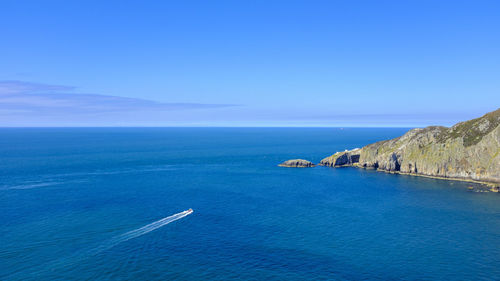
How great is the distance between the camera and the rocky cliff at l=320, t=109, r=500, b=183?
372ft

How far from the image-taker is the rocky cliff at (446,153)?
372 feet

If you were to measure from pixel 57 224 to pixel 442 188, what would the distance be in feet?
367

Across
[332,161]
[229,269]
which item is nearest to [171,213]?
[229,269]

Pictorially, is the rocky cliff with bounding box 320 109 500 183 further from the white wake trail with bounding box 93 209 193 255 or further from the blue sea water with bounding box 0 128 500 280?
the white wake trail with bounding box 93 209 193 255

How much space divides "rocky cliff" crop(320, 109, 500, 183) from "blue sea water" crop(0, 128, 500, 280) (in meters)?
9.63

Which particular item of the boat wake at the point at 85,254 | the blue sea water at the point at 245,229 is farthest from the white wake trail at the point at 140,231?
the blue sea water at the point at 245,229

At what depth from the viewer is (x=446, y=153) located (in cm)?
12569

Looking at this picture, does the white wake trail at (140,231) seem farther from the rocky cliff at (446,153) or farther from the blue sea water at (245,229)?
the rocky cliff at (446,153)

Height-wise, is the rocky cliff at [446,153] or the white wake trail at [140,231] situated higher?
the rocky cliff at [446,153]

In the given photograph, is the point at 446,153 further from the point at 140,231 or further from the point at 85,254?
the point at 85,254

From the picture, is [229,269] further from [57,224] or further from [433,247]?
[57,224]

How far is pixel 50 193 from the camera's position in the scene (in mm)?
96938

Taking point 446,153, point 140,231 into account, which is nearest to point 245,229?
point 140,231

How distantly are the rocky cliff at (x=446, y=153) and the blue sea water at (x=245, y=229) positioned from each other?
963cm
